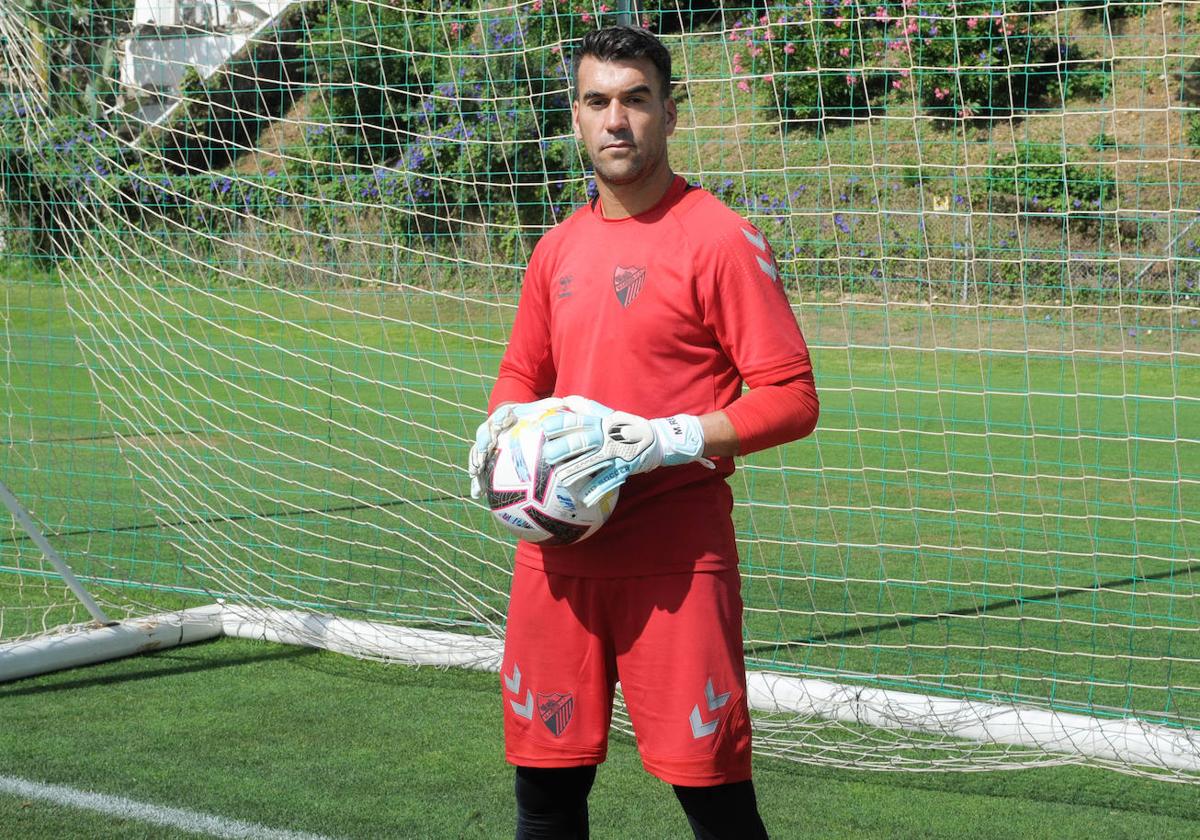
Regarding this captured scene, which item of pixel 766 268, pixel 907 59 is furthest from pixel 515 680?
pixel 907 59

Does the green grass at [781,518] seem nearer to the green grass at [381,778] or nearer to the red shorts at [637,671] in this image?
the green grass at [381,778]

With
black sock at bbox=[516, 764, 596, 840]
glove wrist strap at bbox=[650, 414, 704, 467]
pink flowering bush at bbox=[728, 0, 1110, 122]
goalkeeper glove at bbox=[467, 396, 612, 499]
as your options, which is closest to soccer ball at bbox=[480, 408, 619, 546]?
goalkeeper glove at bbox=[467, 396, 612, 499]

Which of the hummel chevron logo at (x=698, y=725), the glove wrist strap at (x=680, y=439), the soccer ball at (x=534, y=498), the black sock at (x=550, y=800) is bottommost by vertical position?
the black sock at (x=550, y=800)

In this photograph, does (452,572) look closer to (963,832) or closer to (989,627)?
(989,627)

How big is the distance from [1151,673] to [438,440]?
6.28 metres

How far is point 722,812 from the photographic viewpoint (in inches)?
96.3

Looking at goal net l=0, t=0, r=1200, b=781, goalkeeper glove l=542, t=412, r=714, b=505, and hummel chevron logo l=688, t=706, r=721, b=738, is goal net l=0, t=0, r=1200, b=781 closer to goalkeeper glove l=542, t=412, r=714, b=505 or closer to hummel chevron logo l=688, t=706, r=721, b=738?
hummel chevron logo l=688, t=706, r=721, b=738

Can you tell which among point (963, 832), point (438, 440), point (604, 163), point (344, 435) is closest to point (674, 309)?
point (604, 163)

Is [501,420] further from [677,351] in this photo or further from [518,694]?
[518,694]

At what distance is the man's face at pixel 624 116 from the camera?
8.07 ft

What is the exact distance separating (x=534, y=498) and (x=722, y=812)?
0.68m

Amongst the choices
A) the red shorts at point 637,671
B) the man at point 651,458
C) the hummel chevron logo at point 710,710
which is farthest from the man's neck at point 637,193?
the hummel chevron logo at point 710,710

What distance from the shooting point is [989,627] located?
570 cm

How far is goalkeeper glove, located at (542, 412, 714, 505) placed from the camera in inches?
91.5
